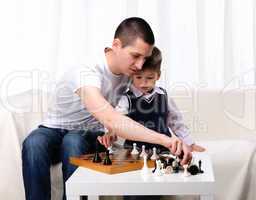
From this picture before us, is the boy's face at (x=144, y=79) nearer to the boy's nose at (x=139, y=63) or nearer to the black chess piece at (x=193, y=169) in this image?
the boy's nose at (x=139, y=63)

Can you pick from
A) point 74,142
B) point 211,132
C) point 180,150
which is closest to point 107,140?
point 74,142

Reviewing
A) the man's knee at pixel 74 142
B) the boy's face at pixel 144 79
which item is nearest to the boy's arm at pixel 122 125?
the man's knee at pixel 74 142

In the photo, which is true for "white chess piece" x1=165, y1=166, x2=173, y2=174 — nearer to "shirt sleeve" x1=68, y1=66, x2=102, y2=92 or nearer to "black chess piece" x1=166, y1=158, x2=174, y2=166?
"black chess piece" x1=166, y1=158, x2=174, y2=166

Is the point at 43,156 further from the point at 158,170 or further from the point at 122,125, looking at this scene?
the point at 158,170

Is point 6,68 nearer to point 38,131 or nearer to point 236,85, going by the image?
point 38,131

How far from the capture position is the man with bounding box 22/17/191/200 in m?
1.37

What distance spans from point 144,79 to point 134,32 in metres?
0.22

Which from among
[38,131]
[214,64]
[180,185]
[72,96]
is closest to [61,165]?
[38,131]

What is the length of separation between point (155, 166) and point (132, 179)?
133mm

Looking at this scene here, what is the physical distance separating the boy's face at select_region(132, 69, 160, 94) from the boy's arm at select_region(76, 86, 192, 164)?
24cm

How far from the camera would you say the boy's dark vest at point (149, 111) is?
1.63 meters

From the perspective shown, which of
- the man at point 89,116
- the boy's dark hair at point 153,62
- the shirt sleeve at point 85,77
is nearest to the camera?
the man at point 89,116

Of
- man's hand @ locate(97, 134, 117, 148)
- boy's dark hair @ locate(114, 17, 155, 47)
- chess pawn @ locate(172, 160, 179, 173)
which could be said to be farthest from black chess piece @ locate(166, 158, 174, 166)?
boy's dark hair @ locate(114, 17, 155, 47)

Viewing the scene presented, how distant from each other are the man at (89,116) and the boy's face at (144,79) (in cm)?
4
